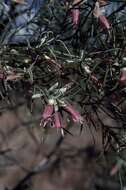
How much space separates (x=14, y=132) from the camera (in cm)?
612

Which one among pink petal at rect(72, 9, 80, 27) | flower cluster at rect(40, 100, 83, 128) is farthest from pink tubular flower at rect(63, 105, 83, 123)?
pink petal at rect(72, 9, 80, 27)

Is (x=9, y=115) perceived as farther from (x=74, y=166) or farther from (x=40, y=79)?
(x=40, y=79)

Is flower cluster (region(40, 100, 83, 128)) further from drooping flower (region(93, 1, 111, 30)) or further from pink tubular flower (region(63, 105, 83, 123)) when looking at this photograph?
drooping flower (region(93, 1, 111, 30))

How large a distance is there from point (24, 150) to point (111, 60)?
14.6 ft

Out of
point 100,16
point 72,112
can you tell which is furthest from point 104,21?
point 72,112

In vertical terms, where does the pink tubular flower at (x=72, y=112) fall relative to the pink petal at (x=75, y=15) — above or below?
below

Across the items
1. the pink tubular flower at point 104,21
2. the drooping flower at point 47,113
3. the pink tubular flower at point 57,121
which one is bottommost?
the pink tubular flower at point 57,121

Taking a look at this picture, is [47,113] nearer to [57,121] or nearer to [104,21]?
[57,121]

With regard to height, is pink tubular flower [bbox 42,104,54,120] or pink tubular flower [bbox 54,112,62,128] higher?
pink tubular flower [bbox 42,104,54,120]

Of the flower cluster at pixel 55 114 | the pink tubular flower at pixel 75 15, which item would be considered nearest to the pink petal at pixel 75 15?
the pink tubular flower at pixel 75 15

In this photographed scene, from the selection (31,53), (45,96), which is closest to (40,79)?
(31,53)

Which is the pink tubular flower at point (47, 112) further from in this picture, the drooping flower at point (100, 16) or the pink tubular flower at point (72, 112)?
the drooping flower at point (100, 16)

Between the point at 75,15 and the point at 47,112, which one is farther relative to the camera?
the point at 75,15

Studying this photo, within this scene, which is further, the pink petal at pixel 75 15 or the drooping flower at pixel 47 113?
the pink petal at pixel 75 15
